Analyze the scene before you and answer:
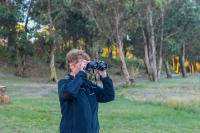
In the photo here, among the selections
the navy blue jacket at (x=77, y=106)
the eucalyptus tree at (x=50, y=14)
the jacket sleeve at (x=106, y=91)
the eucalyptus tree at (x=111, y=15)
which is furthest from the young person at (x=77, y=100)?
the eucalyptus tree at (x=50, y=14)

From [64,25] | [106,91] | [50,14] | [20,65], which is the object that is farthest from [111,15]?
[106,91]

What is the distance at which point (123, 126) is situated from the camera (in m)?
6.82

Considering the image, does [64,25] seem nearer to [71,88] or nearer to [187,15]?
[187,15]

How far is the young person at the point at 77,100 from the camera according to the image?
2.47 metres

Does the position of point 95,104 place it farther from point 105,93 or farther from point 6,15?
point 6,15

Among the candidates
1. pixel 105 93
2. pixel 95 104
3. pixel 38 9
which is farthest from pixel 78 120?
pixel 38 9

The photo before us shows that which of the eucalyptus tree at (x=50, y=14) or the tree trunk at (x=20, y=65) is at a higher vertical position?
the eucalyptus tree at (x=50, y=14)

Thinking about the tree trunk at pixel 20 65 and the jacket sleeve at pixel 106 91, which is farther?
the tree trunk at pixel 20 65

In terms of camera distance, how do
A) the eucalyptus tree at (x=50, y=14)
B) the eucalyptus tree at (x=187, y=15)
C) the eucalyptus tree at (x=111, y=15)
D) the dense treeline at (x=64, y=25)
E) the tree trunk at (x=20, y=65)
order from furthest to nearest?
1. the tree trunk at (x=20, y=65)
2. the eucalyptus tree at (x=187, y=15)
3. the eucalyptus tree at (x=50, y=14)
4. the dense treeline at (x=64, y=25)
5. the eucalyptus tree at (x=111, y=15)

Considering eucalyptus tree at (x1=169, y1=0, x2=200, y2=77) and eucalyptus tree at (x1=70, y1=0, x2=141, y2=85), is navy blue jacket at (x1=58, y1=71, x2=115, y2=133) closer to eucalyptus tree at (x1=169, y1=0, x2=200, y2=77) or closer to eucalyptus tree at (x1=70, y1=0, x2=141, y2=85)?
eucalyptus tree at (x1=70, y1=0, x2=141, y2=85)

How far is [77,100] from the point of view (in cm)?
254

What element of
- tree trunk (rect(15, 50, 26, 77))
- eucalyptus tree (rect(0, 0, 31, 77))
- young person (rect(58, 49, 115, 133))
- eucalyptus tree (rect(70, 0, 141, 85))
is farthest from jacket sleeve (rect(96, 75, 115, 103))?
tree trunk (rect(15, 50, 26, 77))

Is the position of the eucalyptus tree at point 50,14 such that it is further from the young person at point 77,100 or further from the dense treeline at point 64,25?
the young person at point 77,100

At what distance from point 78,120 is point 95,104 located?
37 centimetres
